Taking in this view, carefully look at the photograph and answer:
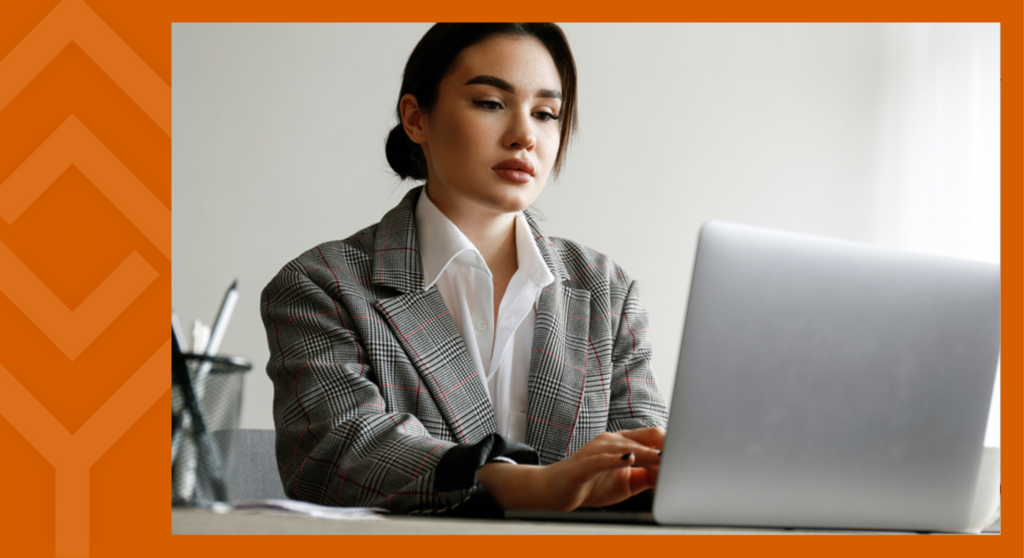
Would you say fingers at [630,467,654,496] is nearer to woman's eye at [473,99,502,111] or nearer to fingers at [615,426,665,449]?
fingers at [615,426,665,449]

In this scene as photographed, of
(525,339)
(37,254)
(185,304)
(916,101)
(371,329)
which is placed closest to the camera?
(37,254)

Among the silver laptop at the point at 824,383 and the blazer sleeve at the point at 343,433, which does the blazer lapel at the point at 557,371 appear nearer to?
the blazer sleeve at the point at 343,433

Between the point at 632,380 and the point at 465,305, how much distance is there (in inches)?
11.6

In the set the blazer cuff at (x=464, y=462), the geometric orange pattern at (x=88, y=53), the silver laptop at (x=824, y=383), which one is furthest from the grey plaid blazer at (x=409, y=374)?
the geometric orange pattern at (x=88, y=53)

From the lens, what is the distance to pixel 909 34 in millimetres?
3008

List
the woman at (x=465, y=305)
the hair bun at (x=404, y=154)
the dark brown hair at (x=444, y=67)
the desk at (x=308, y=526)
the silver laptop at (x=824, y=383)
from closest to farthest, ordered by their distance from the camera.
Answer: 1. the desk at (x=308, y=526)
2. the silver laptop at (x=824, y=383)
3. the woman at (x=465, y=305)
4. the dark brown hair at (x=444, y=67)
5. the hair bun at (x=404, y=154)

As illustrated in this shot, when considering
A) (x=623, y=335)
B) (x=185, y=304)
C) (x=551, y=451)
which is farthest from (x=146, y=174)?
(x=185, y=304)

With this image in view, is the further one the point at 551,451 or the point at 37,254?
the point at 551,451

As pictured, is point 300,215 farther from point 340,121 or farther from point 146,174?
point 146,174

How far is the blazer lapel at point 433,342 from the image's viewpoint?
1146mm

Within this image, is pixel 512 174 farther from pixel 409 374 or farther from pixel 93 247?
pixel 93 247

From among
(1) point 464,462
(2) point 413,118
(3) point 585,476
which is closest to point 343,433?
(1) point 464,462

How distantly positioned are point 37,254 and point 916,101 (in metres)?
3.09

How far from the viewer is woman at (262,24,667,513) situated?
1058 millimetres
